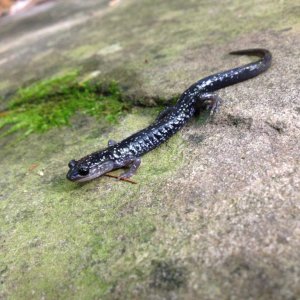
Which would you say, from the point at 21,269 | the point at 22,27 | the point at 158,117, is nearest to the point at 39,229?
the point at 21,269

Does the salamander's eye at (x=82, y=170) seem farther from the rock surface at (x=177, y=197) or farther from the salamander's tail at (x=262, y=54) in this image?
the salamander's tail at (x=262, y=54)

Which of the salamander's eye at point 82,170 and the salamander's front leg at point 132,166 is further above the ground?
the salamander's eye at point 82,170

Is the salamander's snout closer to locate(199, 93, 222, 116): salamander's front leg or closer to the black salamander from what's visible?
the black salamander

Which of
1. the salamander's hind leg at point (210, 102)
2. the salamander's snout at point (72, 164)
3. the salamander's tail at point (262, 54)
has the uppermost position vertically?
the salamander's tail at point (262, 54)

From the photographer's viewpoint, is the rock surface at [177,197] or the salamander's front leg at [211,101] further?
the salamander's front leg at [211,101]

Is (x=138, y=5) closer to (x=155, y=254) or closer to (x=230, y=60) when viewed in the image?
(x=230, y=60)

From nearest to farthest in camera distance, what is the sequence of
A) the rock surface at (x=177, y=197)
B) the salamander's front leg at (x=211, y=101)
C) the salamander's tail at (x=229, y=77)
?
the rock surface at (x=177, y=197), the salamander's front leg at (x=211, y=101), the salamander's tail at (x=229, y=77)

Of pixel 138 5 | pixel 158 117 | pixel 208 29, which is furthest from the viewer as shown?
pixel 138 5

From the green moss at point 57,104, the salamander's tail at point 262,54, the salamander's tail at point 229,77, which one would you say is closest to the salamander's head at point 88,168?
the green moss at point 57,104

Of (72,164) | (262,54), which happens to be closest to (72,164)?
(72,164)
